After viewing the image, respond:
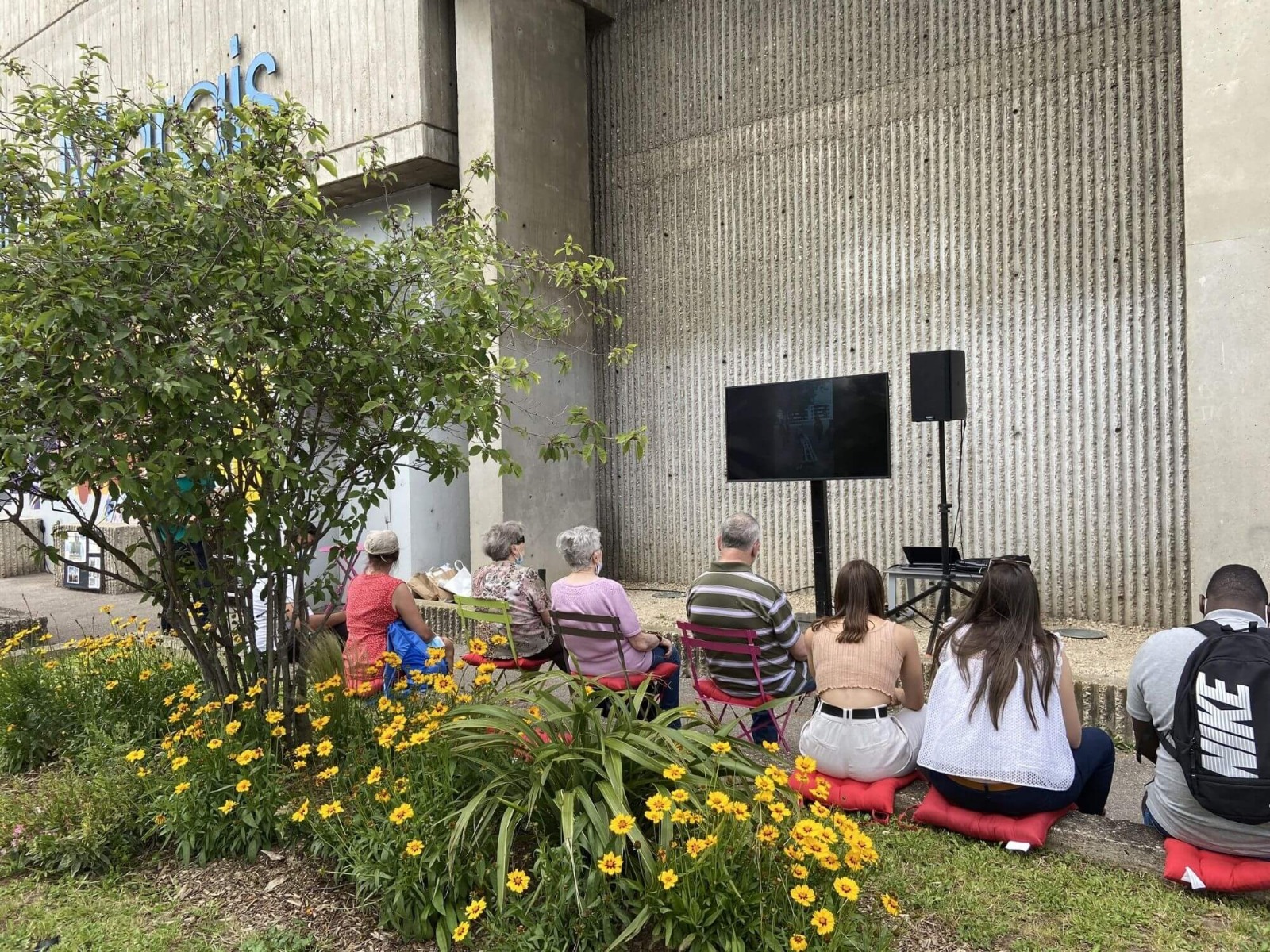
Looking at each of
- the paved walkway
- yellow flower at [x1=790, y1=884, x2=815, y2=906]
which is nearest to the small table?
yellow flower at [x1=790, y1=884, x2=815, y2=906]

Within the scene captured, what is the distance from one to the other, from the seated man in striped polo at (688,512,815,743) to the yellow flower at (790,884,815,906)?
1928 mm

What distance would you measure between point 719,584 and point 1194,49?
4.58m

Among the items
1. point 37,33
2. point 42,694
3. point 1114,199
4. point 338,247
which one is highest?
point 37,33

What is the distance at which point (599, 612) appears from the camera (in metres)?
4.87

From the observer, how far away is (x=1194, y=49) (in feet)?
19.3

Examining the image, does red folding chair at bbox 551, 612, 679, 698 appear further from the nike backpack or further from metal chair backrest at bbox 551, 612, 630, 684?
the nike backpack

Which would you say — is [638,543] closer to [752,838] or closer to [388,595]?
[388,595]

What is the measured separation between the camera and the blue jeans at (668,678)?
504 cm

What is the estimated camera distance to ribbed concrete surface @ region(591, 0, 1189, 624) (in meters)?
7.21

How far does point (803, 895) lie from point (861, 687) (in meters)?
1.58

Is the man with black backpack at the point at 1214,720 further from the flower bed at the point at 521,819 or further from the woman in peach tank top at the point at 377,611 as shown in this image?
the woman in peach tank top at the point at 377,611

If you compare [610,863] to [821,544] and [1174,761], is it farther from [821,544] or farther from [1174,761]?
[821,544]

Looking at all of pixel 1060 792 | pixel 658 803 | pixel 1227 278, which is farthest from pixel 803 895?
pixel 1227 278

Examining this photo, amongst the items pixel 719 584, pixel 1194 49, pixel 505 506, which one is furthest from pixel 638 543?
pixel 1194 49
